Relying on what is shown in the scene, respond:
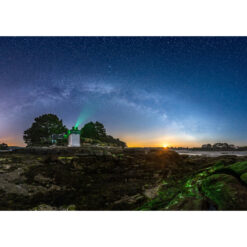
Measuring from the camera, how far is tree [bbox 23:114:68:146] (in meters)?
18.5

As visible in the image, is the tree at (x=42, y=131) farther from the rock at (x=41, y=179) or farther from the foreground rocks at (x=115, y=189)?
the rock at (x=41, y=179)

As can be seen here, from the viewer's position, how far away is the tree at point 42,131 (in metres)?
18.5

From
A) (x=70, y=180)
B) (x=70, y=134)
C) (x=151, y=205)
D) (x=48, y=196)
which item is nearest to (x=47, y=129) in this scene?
(x=70, y=134)

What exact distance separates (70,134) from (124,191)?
538 inches

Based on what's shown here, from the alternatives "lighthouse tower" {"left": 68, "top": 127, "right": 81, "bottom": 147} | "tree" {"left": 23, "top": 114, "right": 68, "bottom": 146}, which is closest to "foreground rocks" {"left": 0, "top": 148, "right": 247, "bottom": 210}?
"lighthouse tower" {"left": 68, "top": 127, "right": 81, "bottom": 147}

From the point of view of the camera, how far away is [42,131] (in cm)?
1928

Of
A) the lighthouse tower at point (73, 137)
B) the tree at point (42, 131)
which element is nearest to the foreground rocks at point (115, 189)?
the lighthouse tower at point (73, 137)

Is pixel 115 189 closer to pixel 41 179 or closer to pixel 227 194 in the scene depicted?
pixel 41 179

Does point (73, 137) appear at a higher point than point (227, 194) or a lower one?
higher

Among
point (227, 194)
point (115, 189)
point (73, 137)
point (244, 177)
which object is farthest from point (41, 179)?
point (73, 137)

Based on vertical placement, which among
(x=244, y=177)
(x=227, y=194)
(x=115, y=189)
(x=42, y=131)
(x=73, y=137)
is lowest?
(x=115, y=189)

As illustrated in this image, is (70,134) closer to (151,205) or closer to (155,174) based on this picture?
(155,174)

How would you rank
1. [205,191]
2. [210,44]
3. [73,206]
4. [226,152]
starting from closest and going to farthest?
1. [205,191]
2. [73,206]
3. [210,44]
4. [226,152]

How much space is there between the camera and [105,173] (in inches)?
303
